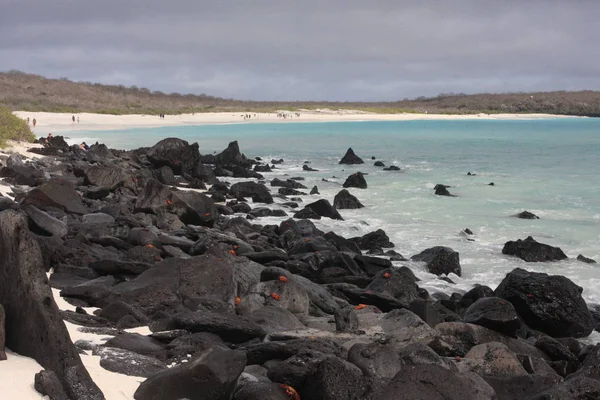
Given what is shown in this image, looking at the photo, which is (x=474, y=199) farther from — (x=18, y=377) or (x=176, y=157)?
(x=18, y=377)

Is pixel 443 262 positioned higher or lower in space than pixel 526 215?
higher

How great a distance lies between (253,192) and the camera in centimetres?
2028

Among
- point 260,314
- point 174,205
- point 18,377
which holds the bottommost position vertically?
point 260,314

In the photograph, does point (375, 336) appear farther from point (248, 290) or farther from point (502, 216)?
point (502, 216)

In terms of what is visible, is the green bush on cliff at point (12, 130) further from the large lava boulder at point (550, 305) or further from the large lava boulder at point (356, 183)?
the large lava boulder at point (550, 305)

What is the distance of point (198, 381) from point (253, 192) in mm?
15753

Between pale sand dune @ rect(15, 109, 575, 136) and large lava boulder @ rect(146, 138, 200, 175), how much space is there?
20.5 m

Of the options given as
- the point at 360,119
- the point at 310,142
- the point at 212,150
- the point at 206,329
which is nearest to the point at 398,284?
the point at 206,329

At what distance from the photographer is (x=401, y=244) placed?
1488 centimetres

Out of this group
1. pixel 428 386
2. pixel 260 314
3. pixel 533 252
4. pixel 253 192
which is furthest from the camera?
pixel 253 192

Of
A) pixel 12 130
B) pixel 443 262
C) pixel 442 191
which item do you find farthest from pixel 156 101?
pixel 443 262

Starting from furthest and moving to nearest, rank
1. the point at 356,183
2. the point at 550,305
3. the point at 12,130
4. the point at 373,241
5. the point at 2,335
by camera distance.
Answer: the point at 12,130 < the point at 356,183 < the point at 373,241 < the point at 550,305 < the point at 2,335

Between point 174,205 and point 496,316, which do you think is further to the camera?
Answer: point 174,205

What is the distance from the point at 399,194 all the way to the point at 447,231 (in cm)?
696
